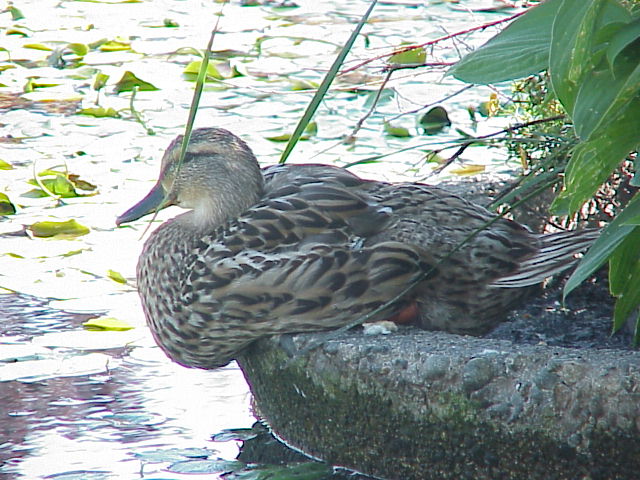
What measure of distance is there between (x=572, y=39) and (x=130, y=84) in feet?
15.8

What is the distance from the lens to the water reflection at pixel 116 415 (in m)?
3.86

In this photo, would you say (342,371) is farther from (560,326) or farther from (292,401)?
(560,326)

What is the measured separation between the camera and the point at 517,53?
127 inches

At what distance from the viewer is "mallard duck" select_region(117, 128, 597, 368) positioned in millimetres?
3814

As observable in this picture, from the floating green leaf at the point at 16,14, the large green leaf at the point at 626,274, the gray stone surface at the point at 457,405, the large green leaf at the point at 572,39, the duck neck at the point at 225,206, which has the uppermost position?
the large green leaf at the point at 572,39

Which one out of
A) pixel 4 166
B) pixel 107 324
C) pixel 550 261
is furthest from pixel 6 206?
pixel 550 261

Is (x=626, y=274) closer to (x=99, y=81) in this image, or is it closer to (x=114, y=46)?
(x=99, y=81)

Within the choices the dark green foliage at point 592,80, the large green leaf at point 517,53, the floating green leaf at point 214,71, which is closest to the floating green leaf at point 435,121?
the floating green leaf at point 214,71

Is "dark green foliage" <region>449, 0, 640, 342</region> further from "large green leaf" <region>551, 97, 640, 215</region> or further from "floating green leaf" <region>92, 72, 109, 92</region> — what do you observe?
"floating green leaf" <region>92, 72, 109, 92</region>

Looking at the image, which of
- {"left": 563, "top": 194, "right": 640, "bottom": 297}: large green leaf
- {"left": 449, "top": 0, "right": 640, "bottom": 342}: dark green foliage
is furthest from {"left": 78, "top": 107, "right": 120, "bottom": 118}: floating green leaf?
{"left": 563, "top": 194, "right": 640, "bottom": 297}: large green leaf

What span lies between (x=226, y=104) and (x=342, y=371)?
3.67 m

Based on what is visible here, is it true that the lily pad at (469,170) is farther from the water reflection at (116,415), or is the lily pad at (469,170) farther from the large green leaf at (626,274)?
the large green leaf at (626,274)

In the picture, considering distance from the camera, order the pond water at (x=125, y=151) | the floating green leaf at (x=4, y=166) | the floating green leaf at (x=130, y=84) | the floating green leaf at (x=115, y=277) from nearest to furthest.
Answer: the pond water at (x=125, y=151), the floating green leaf at (x=115, y=277), the floating green leaf at (x=4, y=166), the floating green leaf at (x=130, y=84)

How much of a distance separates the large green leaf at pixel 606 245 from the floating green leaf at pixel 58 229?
2863 mm
